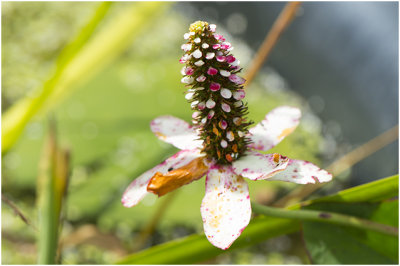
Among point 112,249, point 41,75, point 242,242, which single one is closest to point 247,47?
point 41,75

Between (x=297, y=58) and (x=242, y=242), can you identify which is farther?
(x=297, y=58)

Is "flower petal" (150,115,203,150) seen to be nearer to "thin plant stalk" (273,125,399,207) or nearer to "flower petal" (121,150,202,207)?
"flower petal" (121,150,202,207)

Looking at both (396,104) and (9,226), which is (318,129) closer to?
(396,104)

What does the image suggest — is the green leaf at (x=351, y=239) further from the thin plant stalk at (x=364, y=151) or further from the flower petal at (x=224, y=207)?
the thin plant stalk at (x=364, y=151)

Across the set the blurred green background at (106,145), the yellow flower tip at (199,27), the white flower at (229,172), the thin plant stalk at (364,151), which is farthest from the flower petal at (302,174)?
the thin plant stalk at (364,151)

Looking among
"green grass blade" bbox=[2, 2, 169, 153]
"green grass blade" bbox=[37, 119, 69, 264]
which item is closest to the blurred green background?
"green grass blade" bbox=[2, 2, 169, 153]

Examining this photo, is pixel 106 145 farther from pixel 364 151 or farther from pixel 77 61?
pixel 364 151

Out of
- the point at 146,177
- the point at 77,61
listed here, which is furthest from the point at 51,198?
the point at 77,61
